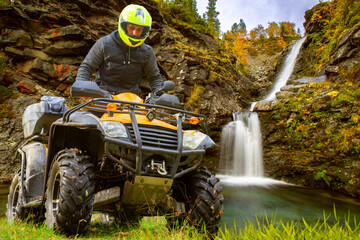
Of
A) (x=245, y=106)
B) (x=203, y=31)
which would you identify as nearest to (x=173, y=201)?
(x=245, y=106)

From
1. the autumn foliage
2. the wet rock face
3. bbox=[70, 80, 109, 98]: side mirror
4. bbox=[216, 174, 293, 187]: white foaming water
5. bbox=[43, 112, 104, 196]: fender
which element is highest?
the autumn foliage

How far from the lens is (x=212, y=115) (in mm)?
11391

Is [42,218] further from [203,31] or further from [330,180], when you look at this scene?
[203,31]

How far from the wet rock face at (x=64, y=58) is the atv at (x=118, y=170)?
23.8 feet

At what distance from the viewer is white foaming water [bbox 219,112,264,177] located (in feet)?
36.9

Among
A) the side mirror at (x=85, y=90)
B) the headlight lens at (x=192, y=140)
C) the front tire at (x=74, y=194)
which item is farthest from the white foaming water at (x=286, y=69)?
the front tire at (x=74, y=194)

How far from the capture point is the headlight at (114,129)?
2.40 metres

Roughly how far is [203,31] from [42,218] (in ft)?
46.8

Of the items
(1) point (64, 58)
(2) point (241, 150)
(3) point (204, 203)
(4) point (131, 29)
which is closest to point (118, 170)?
(3) point (204, 203)

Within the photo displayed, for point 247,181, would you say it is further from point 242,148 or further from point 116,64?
point 116,64

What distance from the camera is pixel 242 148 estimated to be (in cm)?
1160

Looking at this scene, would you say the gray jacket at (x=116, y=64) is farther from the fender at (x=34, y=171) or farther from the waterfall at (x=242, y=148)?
the waterfall at (x=242, y=148)

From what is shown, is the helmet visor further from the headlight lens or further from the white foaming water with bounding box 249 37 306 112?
the white foaming water with bounding box 249 37 306 112

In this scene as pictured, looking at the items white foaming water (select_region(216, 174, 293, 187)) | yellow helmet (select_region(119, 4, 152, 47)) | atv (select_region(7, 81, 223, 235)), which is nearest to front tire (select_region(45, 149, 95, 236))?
atv (select_region(7, 81, 223, 235))
